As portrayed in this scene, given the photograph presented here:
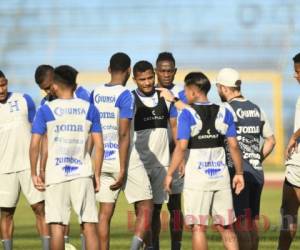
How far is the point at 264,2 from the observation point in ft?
136

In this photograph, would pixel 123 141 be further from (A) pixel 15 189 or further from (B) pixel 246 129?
(A) pixel 15 189

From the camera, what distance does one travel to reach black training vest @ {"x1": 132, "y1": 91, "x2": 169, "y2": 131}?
1189cm

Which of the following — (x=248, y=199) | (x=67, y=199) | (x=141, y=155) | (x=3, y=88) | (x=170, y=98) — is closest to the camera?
(x=67, y=199)

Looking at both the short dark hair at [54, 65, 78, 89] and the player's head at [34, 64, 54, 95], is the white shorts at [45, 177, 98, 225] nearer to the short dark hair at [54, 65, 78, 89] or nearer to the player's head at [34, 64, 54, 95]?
the short dark hair at [54, 65, 78, 89]

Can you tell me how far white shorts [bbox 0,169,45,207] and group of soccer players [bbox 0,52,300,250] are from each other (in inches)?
0.5

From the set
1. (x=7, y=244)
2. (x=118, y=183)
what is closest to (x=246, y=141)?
(x=118, y=183)

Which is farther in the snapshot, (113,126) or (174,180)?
(174,180)

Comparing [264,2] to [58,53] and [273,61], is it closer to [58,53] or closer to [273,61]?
[273,61]

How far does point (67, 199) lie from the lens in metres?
10.4

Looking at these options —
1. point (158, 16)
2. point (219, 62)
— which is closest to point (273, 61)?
point (219, 62)

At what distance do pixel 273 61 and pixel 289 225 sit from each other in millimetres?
27258

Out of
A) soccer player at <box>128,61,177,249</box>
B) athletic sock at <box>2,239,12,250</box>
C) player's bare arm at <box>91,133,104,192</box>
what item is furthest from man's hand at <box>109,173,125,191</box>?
athletic sock at <box>2,239,12,250</box>

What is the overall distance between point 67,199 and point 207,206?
146 centimetres

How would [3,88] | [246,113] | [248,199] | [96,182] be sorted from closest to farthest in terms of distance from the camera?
[96,182] → [246,113] → [248,199] → [3,88]
